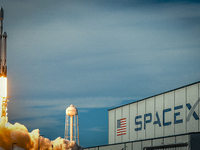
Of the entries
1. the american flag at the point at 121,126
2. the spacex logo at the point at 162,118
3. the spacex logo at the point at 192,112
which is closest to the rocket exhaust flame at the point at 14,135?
the american flag at the point at 121,126

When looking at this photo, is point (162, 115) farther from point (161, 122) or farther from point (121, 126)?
point (121, 126)

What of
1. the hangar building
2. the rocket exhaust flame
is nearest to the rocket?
the rocket exhaust flame

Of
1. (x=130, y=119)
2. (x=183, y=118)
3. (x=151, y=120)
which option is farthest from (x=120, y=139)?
(x=183, y=118)

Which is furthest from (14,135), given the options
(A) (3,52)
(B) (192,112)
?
(B) (192,112)

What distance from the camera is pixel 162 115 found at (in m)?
45.4

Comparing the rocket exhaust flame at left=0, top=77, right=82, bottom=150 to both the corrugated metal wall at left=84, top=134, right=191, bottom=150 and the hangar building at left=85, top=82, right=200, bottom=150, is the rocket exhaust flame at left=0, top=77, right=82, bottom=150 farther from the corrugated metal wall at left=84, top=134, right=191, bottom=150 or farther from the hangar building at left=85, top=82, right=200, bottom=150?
the corrugated metal wall at left=84, top=134, right=191, bottom=150

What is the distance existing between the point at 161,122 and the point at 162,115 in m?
0.84

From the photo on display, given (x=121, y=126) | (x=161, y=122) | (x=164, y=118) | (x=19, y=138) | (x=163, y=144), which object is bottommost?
(x=163, y=144)

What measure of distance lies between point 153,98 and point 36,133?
16.0 meters

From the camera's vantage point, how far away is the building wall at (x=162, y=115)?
40406 mm

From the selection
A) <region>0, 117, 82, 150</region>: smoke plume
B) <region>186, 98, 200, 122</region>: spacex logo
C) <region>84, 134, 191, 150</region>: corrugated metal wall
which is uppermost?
<region>186, 98, 200, 122</region>: spacex logo

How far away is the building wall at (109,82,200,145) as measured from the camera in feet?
133

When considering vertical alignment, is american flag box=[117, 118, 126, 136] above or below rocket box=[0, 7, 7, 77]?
below

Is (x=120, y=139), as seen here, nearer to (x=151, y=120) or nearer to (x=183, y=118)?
(x=151, y=120)
